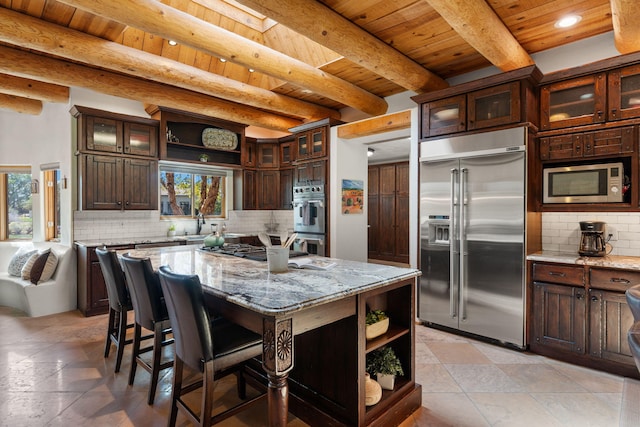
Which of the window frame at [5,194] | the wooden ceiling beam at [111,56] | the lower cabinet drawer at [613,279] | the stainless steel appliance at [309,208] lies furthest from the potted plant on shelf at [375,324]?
the window frame at [5,194]

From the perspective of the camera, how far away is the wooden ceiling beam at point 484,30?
7.95 ft

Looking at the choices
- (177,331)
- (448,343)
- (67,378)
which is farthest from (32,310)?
(448,343)

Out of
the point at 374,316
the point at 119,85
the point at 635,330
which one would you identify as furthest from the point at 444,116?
the point at 119,85

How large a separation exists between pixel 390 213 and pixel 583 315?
5234 mm

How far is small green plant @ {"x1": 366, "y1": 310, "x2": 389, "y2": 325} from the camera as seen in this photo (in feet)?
7.00

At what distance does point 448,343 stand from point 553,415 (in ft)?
3.99

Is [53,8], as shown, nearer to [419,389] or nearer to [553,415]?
[419,389]

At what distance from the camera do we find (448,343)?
3438mm

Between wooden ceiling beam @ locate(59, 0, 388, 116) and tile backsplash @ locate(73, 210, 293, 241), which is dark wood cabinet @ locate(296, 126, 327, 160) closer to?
wooden ceiling beam @ locate(59, 0, 388, 116)

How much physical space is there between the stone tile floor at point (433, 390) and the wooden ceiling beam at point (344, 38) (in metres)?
2.77

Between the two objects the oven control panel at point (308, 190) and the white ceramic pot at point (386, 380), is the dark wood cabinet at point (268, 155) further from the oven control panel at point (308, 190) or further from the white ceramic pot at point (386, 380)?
the white ceramic pot at point (386, 380)

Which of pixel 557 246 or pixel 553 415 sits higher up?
pixel 557 246

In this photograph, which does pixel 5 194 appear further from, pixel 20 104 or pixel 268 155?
pixel 268 155

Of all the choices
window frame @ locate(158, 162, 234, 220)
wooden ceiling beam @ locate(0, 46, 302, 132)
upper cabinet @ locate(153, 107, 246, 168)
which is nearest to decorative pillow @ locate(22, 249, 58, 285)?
window frame @ locate(158, 162, 234, 220)
